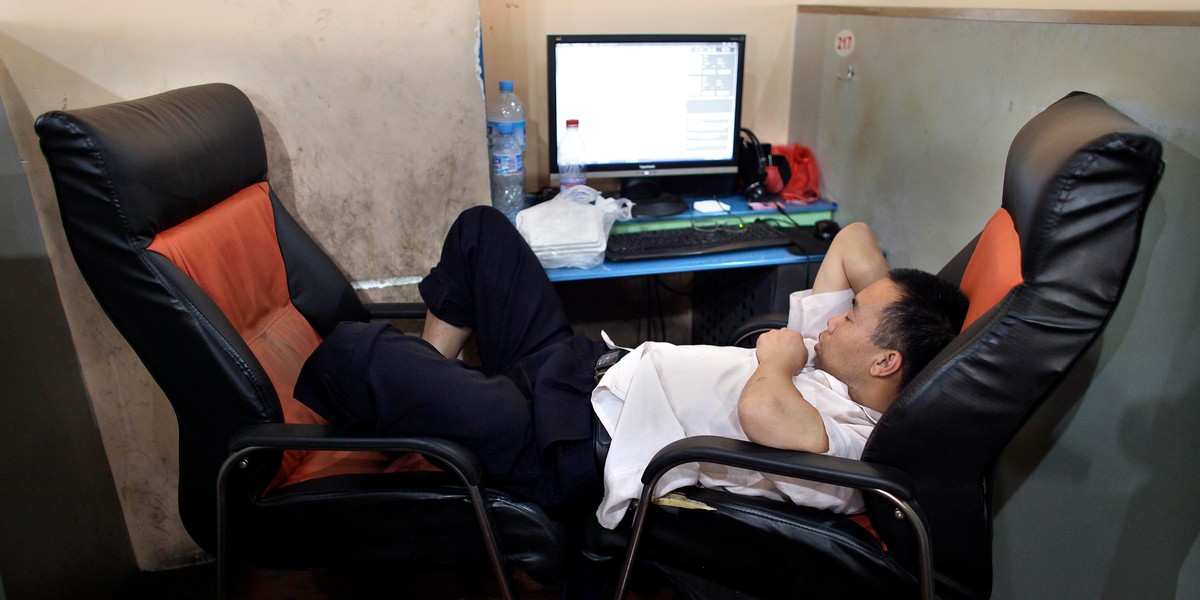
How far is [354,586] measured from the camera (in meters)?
1.87

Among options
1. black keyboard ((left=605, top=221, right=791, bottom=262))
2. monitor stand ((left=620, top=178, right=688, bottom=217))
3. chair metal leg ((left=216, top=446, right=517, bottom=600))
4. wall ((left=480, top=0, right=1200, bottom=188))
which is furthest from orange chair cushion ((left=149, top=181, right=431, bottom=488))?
monitor stand ((left=620, top=178, right=688, bottom=217))

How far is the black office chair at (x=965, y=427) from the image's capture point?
38.0 inches

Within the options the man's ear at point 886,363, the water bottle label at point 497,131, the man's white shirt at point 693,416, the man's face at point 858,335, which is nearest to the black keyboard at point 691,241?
the water bottle label at point 497,131

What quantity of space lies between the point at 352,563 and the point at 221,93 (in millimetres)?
946

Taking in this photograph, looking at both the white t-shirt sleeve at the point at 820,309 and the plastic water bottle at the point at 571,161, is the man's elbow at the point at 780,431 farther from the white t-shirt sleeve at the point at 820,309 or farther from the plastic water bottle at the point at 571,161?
the plastic water bottle at the point at 571,161

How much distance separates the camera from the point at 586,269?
1944 mm

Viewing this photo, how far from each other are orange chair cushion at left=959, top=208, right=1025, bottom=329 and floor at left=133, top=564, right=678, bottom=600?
3.35 ft

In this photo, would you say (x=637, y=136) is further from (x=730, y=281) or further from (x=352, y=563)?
(x=352, y=563)

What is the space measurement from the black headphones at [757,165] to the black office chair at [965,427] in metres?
0.98

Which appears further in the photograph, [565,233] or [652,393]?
[565,233]

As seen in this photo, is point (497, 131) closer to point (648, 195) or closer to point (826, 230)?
point (648, 195)

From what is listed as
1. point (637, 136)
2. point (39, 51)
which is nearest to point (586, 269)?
point (637, 136)

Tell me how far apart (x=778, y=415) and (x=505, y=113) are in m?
1.29

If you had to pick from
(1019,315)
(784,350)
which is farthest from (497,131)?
(1019,315)
